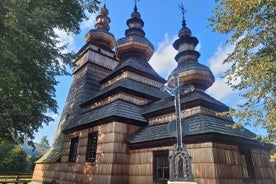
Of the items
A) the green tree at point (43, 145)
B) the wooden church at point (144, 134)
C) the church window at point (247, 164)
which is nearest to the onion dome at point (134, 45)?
the wooden church at point (144, 134)

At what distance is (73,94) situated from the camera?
17.8 m

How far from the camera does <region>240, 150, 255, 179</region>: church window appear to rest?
814 centimetres

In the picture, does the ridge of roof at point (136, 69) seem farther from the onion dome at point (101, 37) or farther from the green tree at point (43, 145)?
the green tree at point (43, 145)

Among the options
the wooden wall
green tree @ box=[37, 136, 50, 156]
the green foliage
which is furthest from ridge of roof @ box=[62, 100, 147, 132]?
green tree @ box=[37, 136, 50, 156]

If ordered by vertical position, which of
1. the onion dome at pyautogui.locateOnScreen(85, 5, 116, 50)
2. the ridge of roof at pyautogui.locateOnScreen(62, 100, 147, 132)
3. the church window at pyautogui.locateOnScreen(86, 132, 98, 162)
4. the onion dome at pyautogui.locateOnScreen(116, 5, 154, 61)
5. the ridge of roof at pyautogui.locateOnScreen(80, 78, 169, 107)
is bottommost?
the church window at pyautogui.locateOnScreen(86, 132, 98, 162)

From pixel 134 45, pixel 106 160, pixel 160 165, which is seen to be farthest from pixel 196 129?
pixel 134 45

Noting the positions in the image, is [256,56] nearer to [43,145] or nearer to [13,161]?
[13,161]

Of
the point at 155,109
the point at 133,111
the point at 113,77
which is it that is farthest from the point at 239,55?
the point at 113,77

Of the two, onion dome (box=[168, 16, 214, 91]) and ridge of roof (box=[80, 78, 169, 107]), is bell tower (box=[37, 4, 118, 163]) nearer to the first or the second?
ridge of roof (box=[80, 78, 169, 107])

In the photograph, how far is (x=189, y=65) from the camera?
14.0 metres

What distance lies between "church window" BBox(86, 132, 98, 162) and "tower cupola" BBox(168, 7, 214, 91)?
7367 mm

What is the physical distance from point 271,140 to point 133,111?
7.06 metres

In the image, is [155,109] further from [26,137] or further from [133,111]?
[26,137]

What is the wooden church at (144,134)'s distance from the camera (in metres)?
7.44
